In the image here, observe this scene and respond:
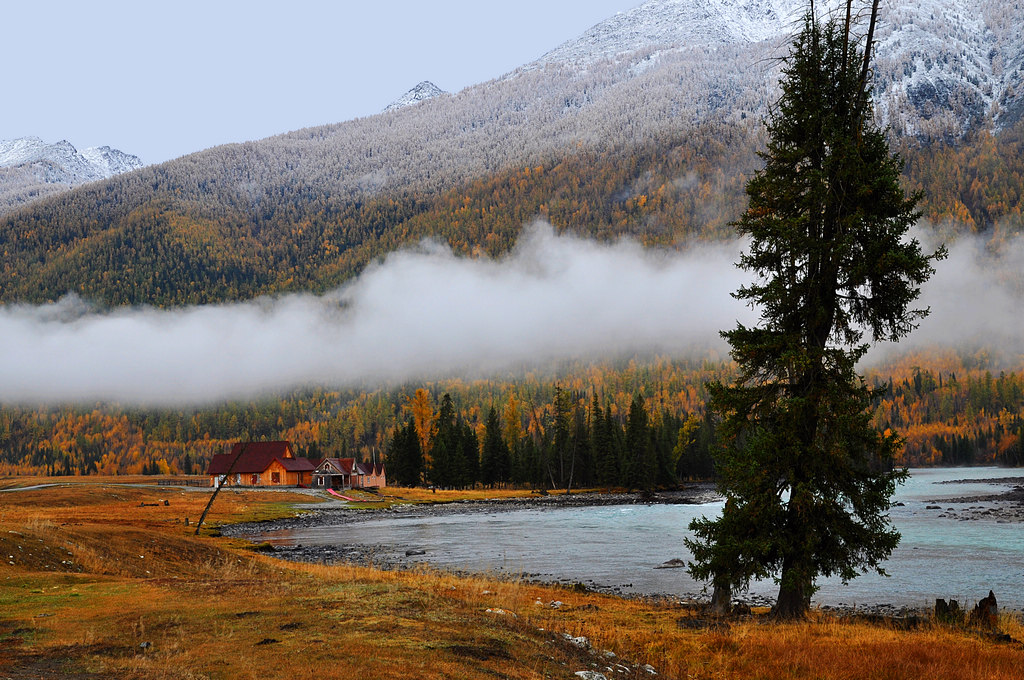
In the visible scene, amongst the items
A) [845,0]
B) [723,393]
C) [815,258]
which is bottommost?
[723,393]

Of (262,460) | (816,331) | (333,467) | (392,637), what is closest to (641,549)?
(816,331)

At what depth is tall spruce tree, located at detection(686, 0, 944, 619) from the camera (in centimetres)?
1908

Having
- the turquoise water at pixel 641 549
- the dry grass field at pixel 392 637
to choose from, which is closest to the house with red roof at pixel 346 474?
the turquoise water at pixel 641 549

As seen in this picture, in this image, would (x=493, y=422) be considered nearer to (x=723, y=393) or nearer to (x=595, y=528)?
(x=595, y=528)

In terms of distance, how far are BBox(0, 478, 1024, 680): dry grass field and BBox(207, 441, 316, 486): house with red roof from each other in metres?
105

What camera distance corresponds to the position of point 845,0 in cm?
1980

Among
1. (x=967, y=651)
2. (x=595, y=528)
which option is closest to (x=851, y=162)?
(x=967, y=651)

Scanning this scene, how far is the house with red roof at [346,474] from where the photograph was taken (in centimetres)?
12475

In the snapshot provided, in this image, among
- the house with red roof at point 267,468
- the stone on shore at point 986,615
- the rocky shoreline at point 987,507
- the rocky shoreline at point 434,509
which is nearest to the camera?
the stone on shore at point 986,615

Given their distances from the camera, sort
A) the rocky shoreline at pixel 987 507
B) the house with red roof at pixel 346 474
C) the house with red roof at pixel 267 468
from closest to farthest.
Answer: the rocky shoreline at pixel 987 507 → the house with red roof at pixel 346 474 → the house with red roof at pixel 267 468

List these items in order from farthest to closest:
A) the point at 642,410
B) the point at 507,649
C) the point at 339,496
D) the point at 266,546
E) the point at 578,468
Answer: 1. the point at 578,468
2. the point at 642,410
3. the point at 339,496
4. the point at 266,546
5. the point at 507,649

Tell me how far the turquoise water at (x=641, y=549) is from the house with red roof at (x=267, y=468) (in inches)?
2181

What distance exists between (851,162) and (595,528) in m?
47.0

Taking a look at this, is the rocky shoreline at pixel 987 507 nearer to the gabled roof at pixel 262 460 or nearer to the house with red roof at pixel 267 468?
the house with red roof at pixel 267 468
